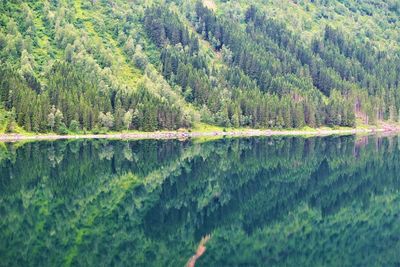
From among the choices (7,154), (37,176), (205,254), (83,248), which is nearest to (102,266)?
(83,248)

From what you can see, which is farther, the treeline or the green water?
the treeline

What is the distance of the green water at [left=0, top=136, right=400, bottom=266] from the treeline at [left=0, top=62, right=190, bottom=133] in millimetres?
47428

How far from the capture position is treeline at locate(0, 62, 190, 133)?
170 m

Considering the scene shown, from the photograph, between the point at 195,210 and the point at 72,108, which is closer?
the point at 195,210

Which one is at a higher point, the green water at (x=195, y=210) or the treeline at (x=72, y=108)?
the green water at (x=195, y=210)

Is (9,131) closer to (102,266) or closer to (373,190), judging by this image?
(373,190)

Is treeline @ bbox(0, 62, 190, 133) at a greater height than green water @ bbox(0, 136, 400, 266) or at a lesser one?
lesser

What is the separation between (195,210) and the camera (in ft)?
227

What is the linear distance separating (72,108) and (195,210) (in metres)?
118

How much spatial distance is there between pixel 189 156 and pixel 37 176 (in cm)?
4343

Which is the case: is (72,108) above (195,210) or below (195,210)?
below

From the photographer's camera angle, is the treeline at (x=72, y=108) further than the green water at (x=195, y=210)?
Yes

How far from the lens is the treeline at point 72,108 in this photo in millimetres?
170375

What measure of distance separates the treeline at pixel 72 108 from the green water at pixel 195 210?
47428 millimetres
